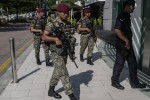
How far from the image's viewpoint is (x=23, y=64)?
834 centimetres

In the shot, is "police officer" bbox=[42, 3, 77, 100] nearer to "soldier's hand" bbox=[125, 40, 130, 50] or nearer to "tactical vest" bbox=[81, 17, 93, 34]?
"soldier's hand" bbox=[125, 40, 130, 50]

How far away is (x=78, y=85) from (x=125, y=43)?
1438 mm

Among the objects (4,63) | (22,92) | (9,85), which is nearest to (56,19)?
(22,92)

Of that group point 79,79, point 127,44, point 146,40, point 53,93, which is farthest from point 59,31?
point 146,40

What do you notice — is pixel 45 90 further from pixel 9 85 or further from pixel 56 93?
pixel 9 85

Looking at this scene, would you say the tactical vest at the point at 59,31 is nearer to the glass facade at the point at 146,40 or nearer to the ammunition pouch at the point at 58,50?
the ammunition pouch at the point at 58,50

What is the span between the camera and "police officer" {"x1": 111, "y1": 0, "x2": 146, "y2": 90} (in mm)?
5281

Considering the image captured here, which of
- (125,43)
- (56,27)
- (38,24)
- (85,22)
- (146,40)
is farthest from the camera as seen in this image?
(85,22)

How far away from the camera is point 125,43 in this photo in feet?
17.7

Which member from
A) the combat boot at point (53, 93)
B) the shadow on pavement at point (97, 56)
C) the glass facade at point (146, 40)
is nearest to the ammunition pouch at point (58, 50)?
the combat boot at point (53, 93)

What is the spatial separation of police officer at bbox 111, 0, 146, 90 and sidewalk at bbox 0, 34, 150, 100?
0.70 ft

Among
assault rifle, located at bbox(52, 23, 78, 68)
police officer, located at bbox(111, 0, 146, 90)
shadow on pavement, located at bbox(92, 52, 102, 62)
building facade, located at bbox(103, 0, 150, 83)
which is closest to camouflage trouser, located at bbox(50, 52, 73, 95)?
assault rifle, located at bbox(52, 23, 78, 68)

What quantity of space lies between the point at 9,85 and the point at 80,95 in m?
1.73

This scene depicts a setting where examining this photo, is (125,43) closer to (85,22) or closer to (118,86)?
(118,86)
